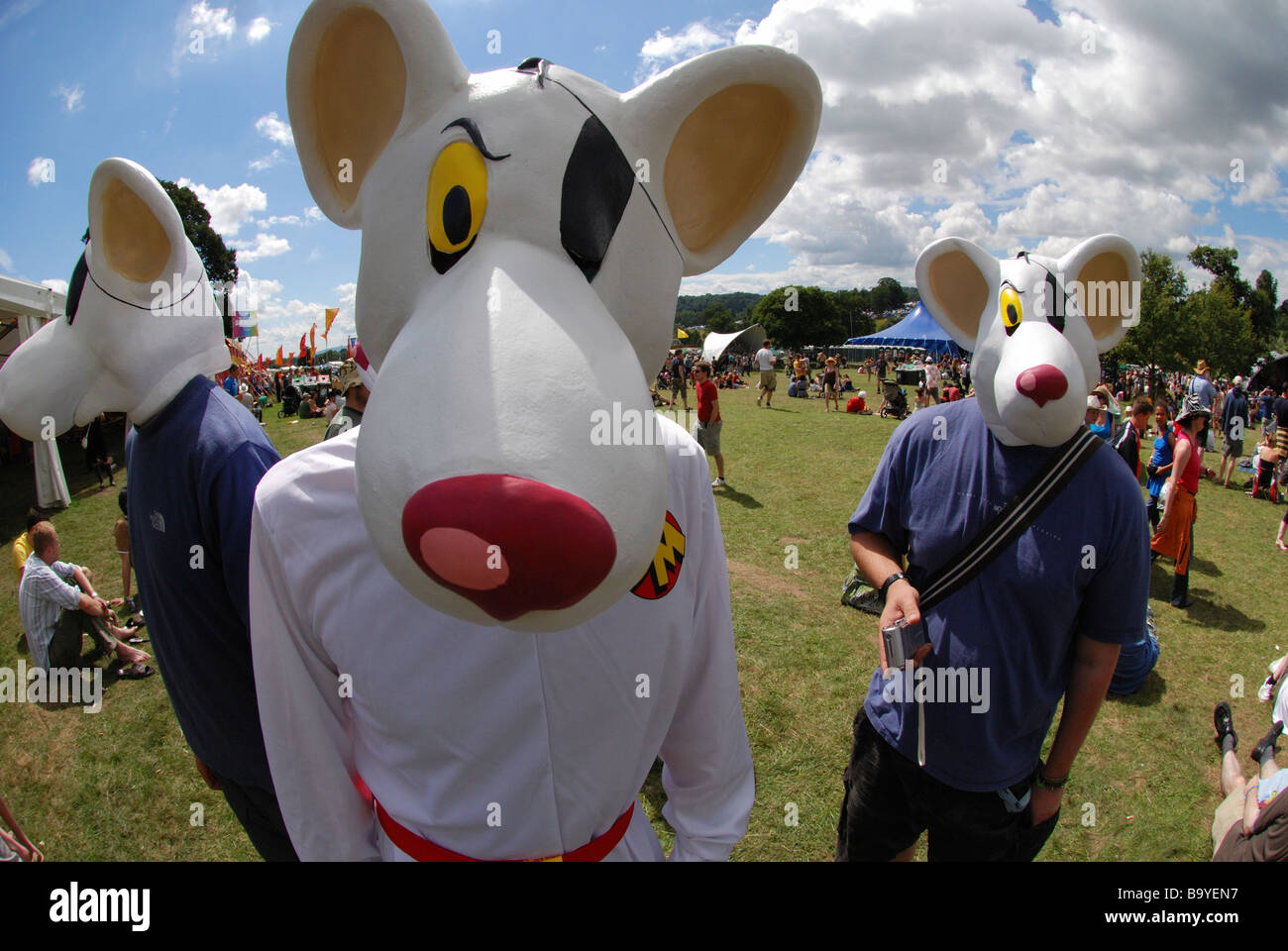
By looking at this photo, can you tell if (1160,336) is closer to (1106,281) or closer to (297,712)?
(1106,281)

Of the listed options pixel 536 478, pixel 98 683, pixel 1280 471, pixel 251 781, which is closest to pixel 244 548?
pixel 251 781

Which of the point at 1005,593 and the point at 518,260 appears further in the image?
the point at 1005,593

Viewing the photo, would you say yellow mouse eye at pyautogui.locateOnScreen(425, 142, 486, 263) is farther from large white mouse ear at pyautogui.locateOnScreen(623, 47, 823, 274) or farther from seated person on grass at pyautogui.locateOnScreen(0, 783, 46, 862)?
seated person on grass at pyautogui.locateOnScreen(0, 783, 46, 862)

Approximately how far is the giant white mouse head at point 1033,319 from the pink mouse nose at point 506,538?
1.59 meters

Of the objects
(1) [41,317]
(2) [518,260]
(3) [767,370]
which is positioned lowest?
(2) [518,260]

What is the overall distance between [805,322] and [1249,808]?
6600cm

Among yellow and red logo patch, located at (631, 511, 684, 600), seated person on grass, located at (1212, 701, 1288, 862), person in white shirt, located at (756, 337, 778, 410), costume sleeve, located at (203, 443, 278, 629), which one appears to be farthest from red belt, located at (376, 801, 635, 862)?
person in white shirt, located at (756, 337, 778, 410)

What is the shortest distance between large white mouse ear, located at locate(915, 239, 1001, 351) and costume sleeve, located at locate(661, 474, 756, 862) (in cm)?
150

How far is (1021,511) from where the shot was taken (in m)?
1.78

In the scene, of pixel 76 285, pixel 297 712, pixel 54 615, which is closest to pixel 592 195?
pixel 297 712

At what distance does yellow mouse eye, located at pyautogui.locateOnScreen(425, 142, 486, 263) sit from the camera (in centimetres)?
87

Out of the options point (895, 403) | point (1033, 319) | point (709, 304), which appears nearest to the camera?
point (1033, 319)

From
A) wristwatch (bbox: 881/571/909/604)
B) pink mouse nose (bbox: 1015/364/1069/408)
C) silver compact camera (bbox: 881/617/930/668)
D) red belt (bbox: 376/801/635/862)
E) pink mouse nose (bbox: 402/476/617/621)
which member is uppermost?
pink mouse nose (bbox: 1015/364/1069/408)

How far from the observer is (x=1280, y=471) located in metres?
9.68
